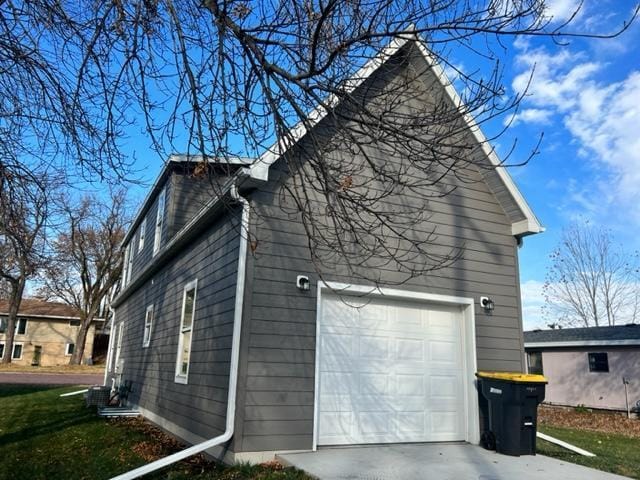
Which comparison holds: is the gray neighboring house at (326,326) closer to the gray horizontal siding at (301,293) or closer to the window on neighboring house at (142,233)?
the gray horizontal siding at (301,293)

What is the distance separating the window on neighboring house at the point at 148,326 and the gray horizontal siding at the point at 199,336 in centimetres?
22

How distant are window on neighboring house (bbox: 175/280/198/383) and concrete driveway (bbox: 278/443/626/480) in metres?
3.05

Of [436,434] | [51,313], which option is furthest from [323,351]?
[51,313]

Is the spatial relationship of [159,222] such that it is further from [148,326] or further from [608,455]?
[608,455]

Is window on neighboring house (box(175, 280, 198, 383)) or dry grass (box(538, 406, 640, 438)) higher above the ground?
window on neighboring house (box(175, 280, 198, 383))

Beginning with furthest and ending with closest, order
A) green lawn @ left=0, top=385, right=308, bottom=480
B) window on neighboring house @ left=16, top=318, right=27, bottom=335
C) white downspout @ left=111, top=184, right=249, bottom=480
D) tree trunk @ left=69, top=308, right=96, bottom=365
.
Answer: window on neighboring house @ left=16, top=318, right=27, bottom=335
tree trunk @ left=69, top=308, right=96, bottom=365
green lawn @ left=0, top=385, right=308, bottom=480
white downspout @ left=111, top=184, right=249, bottom=480

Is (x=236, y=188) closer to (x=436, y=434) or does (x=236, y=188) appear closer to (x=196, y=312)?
(x=196, y=312)

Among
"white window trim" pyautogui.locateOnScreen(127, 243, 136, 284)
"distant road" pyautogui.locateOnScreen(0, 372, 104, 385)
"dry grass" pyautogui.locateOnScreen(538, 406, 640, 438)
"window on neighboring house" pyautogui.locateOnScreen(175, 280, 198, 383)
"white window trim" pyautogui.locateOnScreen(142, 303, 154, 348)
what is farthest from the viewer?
"distant road" pyautogui.locateOnScreen(0, 372, 104, 385)

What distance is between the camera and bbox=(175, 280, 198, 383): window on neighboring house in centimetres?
844

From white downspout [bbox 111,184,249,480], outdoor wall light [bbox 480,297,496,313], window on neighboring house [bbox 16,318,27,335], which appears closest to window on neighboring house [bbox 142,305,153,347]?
white downspout [bbox 111,184,249,480]

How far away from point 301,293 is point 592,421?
1360cm

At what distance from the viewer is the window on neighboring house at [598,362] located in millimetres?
19078

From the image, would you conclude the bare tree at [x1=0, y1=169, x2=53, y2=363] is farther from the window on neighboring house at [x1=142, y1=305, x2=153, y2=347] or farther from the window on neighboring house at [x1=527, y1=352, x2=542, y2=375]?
the window on neighboring house at [x1=527, y1=352, x2=542, y2=375]

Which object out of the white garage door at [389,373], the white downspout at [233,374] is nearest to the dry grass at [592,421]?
the white garage door at [389,373]
